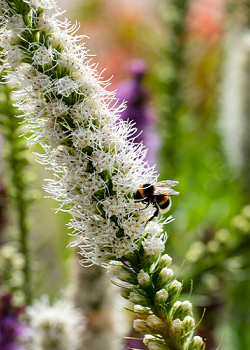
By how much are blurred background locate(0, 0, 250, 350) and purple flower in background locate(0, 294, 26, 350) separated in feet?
0.26

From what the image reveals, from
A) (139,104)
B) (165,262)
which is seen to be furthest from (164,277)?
(139,104)

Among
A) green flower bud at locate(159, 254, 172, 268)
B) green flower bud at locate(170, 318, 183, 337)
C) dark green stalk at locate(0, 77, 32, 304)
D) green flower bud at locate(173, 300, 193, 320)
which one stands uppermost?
dark green stalk at locate(0, 77, 32, 304)

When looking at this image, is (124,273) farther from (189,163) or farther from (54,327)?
(189,163)

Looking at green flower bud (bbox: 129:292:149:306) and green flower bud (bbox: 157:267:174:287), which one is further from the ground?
green flower bud (bbox: 157:267:174:287)

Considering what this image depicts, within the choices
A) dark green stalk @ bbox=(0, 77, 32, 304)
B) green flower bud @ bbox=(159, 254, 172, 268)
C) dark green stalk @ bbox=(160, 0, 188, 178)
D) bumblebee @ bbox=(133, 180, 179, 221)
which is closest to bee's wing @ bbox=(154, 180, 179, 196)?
bumblebee @ bbox=(133, 180, 179, 221)

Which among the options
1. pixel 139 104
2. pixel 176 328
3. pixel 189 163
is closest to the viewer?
pixel 176 328

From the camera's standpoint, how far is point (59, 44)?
0.43m

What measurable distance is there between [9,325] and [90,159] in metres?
0.52

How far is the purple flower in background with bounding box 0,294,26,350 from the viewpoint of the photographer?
79 cm

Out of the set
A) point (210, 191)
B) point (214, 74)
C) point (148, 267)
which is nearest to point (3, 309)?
point (148, 267)

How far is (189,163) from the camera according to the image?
1.25 meters

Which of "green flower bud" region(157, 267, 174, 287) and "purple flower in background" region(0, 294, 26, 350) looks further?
"purple flower in background" region(0, 294, 26, 350)

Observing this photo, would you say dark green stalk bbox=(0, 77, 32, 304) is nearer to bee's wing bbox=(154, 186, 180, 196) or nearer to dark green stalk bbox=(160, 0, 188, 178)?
bee's wing bbox=(154, 186, 180, 196)

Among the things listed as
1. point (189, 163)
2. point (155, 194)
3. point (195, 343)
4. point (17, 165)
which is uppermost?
point (189, 163)
